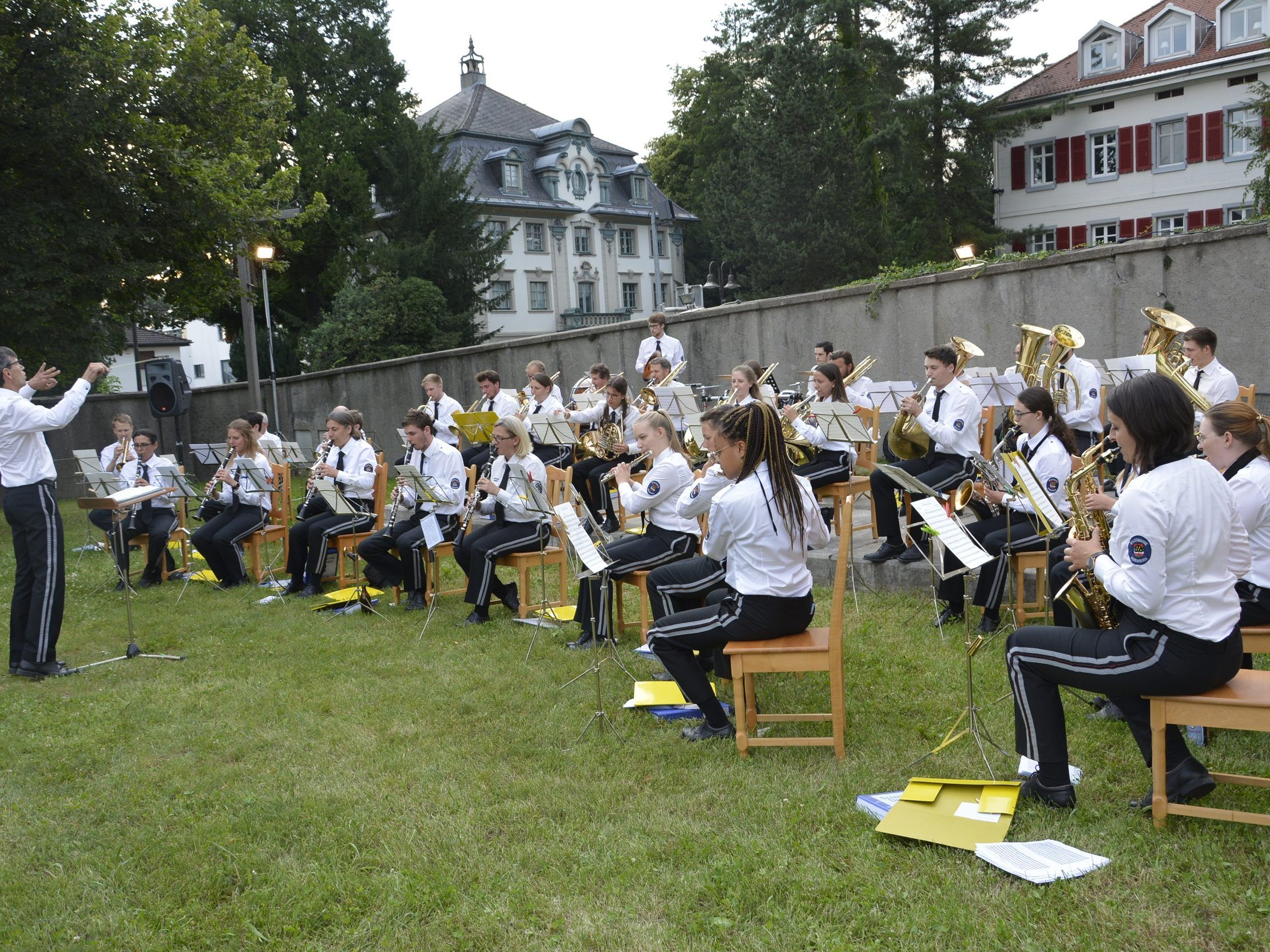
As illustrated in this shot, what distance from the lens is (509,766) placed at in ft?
16.0

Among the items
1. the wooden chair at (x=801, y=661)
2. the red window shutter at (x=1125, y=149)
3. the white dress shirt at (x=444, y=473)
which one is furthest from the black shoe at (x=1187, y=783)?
the red window shutter at (x=1125, y=149)

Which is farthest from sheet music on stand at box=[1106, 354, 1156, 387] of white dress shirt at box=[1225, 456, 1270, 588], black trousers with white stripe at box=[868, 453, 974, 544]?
white dress shirt at box=[1225, 456, 1270, 588]

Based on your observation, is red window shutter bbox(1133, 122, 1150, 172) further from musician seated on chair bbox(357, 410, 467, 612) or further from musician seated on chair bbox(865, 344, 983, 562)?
musician seated on chair bbox(357, 410, 467, 612)

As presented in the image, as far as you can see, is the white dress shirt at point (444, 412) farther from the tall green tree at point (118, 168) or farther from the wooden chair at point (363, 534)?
the tall green tree at point (118, 168)

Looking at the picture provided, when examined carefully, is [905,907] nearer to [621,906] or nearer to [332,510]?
[621,906]

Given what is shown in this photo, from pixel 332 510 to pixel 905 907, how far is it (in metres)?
7.04

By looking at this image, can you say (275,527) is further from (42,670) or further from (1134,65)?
(1134,65)

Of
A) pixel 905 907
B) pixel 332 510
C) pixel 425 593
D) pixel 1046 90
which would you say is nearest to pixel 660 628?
pixel 905 907

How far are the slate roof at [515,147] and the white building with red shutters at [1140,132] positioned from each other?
14525 millimetres

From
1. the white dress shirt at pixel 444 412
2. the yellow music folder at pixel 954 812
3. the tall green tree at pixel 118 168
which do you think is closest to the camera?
the yellow music folder at pixel 954 812

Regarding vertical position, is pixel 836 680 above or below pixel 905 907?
above

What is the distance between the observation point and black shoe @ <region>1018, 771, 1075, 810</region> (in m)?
3.98

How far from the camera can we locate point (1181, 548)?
11.6 feet

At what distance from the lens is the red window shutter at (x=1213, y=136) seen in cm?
2883
